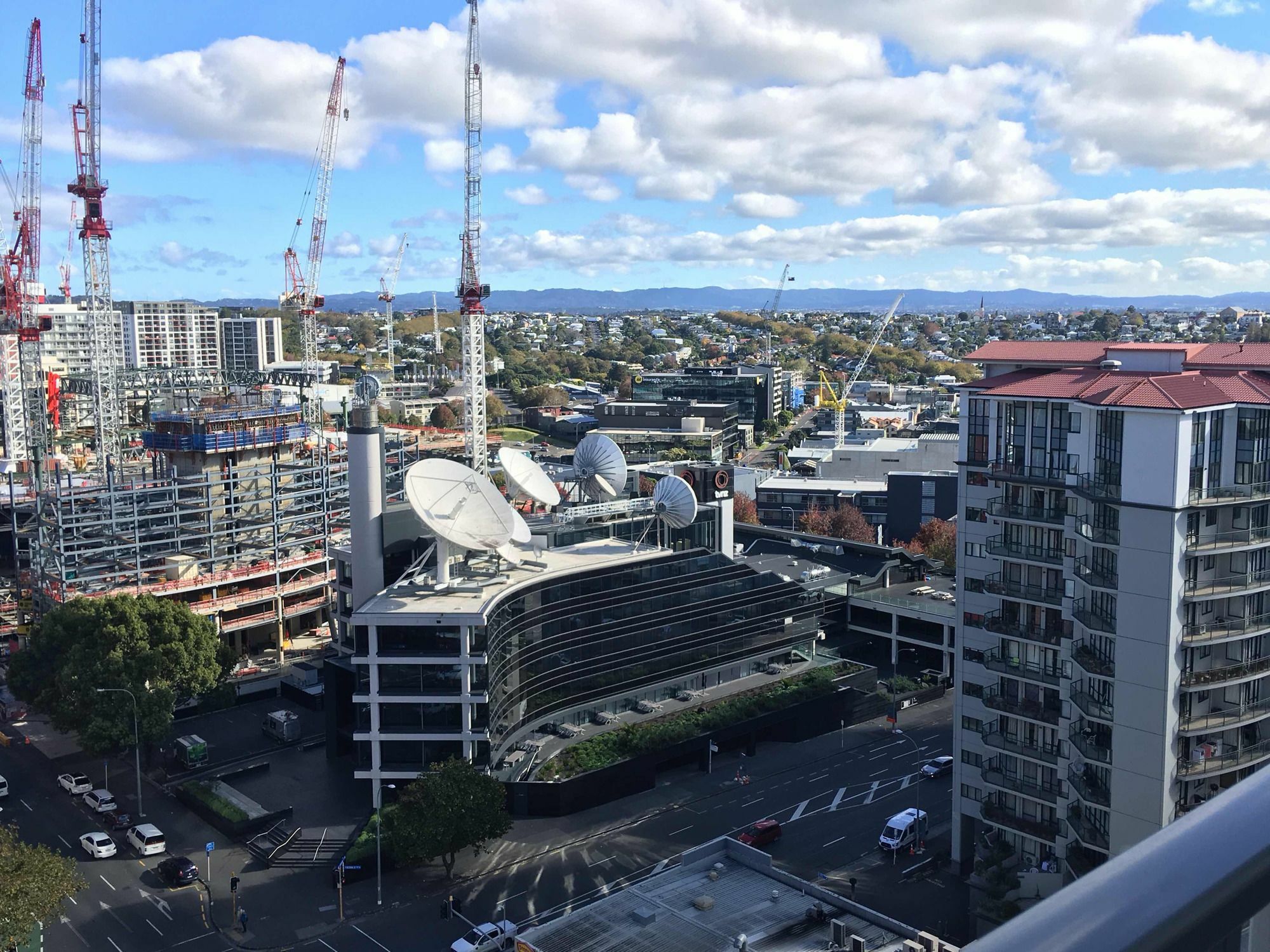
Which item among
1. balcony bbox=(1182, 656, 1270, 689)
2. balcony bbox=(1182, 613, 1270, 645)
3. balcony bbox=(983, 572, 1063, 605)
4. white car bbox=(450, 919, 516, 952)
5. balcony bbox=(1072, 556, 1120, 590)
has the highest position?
balcony bbox=(1072, 556, 1120, 590)

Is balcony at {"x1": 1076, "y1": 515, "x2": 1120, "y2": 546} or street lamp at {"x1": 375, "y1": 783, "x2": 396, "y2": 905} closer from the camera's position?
balcony at {"x1": 1076, "y1": 515, "x2": 1120, "y2": 546}

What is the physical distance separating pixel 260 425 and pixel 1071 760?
45989mm

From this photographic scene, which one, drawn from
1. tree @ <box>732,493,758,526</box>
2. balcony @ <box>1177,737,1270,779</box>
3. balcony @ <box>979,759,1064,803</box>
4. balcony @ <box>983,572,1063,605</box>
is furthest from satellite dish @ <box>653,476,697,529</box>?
tree @ <box>732,493,758,526</box>

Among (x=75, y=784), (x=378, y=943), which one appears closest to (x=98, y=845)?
(x=75, y=784)

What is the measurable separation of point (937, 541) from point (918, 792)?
Answer: 105ft

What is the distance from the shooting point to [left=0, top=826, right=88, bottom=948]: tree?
25.8m

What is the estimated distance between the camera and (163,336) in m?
191

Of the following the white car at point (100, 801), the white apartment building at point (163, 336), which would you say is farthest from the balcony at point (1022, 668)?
the white apartment building at point (163, 336)

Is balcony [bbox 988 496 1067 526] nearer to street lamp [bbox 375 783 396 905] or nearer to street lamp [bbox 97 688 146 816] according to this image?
street lamp [bbox 375 783 396 905]

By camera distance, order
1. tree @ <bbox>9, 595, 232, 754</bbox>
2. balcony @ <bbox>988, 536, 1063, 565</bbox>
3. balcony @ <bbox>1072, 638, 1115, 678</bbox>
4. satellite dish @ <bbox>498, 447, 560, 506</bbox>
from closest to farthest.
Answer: balcony @ <bbox>1072, 638, 1115, 678</bbox>
balcony @ <bbox>988, 536, 1063, 565</bbox>
tree @ <bbox>9, 595, 232, 754</bbox>
satellite dish @ <bbox>498, 447, 560, 506</bbox>

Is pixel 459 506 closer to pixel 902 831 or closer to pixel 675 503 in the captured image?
pixel 675 503

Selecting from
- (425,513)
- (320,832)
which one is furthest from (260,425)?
(320,832)

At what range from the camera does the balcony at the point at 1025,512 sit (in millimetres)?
31703

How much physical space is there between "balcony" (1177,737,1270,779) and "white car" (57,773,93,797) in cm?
3685
